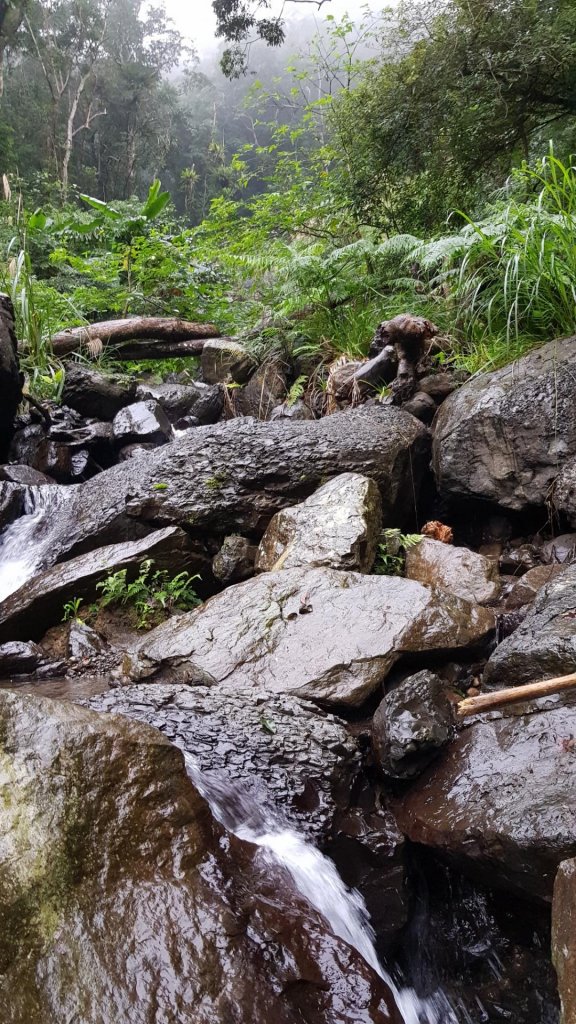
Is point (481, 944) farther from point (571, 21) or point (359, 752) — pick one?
point (571, 21)

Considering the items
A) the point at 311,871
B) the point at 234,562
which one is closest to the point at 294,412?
the point at 234,562

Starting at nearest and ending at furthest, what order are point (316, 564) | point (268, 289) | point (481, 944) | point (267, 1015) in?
point (267, 1015)
point (481, 944)
point (316, 564)
point (268, 289)

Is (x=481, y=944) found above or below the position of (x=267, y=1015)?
below

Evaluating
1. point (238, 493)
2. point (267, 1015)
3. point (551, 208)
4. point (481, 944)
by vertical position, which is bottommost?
point (481, 944)

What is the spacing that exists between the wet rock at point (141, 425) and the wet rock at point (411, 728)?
465 cm

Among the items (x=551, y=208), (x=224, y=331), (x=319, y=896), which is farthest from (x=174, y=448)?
(x=224, y=331)

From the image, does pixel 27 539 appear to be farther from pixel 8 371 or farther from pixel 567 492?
pixel 567 492

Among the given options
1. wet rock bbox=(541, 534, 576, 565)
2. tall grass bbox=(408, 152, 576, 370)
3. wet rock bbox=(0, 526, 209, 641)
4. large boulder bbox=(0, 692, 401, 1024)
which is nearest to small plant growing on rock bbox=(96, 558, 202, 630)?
wet rock bbox=(0, 526, 209, 641)

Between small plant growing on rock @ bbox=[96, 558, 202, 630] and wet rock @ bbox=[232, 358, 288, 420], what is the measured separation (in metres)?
3.21

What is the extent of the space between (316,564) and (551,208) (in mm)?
3790

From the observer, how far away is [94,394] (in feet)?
21.5

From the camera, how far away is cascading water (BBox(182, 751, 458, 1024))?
1.61m

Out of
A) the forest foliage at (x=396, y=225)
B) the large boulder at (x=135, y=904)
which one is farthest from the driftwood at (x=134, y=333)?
the large boulder at (x=135, y=904)

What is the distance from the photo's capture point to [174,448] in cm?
446
